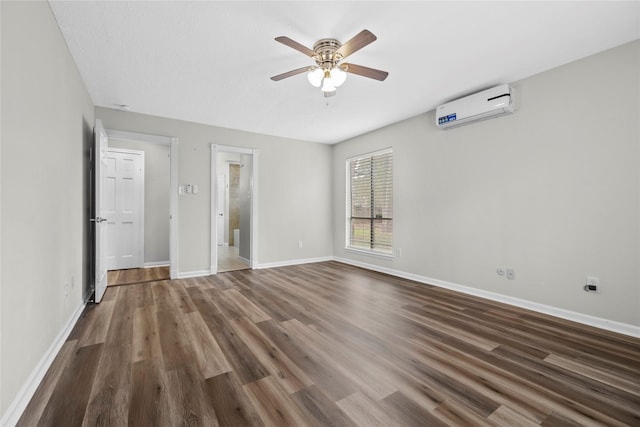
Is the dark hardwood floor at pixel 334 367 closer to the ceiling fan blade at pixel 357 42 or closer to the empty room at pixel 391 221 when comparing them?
the empty room at pixel 391 221

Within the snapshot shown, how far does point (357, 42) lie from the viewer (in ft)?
6.56

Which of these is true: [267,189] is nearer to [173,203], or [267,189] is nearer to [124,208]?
[173,203]

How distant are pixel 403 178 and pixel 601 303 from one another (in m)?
2.68

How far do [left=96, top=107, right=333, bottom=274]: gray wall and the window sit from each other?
2.00 ft

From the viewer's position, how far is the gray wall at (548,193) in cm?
239

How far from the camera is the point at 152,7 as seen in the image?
196cm

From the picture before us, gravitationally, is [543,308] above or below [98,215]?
below

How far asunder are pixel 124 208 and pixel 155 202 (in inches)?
20.0

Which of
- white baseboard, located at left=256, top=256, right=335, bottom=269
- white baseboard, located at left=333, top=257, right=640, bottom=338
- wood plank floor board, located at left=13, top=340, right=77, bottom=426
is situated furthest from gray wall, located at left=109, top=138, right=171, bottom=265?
white baseboard, located at left=333, top=257, right=640, bottom=338

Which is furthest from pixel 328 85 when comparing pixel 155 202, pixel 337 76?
pixel 155 202

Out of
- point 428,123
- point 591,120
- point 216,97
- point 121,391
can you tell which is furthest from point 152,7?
point 591,120

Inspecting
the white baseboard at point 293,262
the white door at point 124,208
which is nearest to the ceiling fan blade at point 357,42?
the white baseboard at point 293,262

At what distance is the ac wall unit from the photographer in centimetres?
301

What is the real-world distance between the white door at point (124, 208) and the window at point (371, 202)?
401 cm
